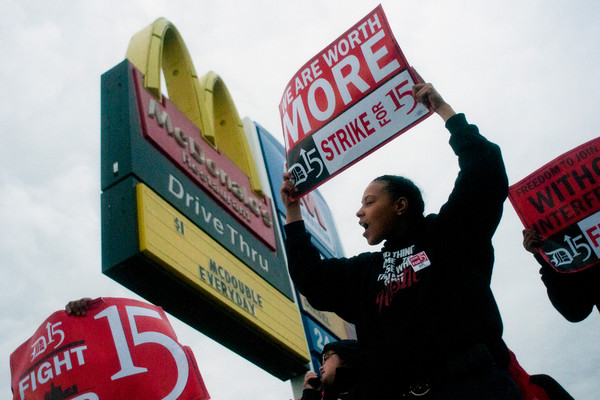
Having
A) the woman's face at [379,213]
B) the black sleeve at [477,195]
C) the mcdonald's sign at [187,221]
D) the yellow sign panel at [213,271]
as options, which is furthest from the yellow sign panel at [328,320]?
the black sleeve at [477,195]

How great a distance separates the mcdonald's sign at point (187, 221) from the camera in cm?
481

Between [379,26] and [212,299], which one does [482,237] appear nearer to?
[379,26]

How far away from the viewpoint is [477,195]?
1.86 m

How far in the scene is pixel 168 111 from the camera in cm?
646

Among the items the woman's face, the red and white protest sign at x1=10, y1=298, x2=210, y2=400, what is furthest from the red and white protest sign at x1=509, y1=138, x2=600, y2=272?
the red and white protest sign at x1=10, y1=298, x2=210, y2=400

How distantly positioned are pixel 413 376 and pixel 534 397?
114 cm

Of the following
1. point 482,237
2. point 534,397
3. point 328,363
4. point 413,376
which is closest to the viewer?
point 413,376

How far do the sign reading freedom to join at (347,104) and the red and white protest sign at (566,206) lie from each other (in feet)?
5.42

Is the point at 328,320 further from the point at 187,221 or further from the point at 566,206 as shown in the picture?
the point at 566,206

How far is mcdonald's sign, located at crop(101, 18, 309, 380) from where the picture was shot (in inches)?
189

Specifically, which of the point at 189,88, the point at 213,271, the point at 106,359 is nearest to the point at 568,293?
the point at 106,359

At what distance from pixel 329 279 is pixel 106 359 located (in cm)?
179

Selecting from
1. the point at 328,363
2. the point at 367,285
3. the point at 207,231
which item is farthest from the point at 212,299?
the point at 367,285

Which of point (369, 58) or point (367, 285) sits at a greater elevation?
point (369, 58)
